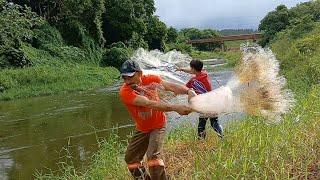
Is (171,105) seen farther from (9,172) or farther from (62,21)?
(62,21)

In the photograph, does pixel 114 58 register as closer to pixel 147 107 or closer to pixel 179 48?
pixel 179 48

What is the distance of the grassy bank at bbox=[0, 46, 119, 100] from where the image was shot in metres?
22.3

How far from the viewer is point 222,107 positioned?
511 cm

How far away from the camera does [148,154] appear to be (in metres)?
5.44

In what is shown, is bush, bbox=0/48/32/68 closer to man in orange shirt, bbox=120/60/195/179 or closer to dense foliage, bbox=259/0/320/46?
man in orange shirt, bbox=120/60/195/179

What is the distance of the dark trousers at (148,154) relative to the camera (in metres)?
5.39

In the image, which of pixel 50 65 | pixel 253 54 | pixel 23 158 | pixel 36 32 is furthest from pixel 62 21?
pixel 253 54

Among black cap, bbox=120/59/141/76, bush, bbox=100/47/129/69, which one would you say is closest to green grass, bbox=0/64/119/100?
bush, bbox=100/47/129/69

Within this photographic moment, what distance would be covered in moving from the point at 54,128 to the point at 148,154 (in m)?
8.64

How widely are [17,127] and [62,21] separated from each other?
2142 cm

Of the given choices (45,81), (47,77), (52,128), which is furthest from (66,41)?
(52,128)

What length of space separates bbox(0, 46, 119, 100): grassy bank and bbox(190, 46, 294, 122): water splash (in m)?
16.9

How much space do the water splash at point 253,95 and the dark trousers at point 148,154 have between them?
0.67 meters

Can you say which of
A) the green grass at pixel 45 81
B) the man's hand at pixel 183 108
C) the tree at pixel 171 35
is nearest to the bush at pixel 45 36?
the green grass at pixel 45 81
